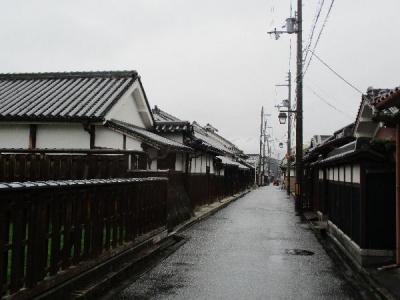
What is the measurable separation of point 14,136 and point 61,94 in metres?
2.97

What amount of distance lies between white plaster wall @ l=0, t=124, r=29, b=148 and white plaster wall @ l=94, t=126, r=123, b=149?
2837 mm

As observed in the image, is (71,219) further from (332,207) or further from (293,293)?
(332,207)

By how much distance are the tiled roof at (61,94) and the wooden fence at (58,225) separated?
6.81 meters

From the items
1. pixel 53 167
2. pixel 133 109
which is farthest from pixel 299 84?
pixel 53 167

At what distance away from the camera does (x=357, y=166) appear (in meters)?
11.2

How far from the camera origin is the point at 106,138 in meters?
16.8

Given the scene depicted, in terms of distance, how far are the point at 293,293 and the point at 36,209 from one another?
4.90 m

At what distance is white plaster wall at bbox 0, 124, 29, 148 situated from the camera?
17031 millimetres

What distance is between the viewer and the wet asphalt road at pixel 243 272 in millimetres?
8195

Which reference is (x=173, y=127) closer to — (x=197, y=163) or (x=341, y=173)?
(x=197, y=163)

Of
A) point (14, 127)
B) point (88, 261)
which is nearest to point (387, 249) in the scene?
point (88, 261)

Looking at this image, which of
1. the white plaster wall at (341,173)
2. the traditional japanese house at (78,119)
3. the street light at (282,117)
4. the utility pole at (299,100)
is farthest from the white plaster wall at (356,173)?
the street light at (282,117)

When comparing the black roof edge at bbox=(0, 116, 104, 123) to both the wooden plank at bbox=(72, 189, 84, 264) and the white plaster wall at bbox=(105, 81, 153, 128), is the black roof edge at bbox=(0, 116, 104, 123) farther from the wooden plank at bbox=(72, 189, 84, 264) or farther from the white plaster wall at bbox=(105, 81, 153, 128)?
the wooden plank at bbox=(72, 189, 84, 264)

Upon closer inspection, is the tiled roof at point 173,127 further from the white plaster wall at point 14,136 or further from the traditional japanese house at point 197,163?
the white plaster wall at point 14,136
